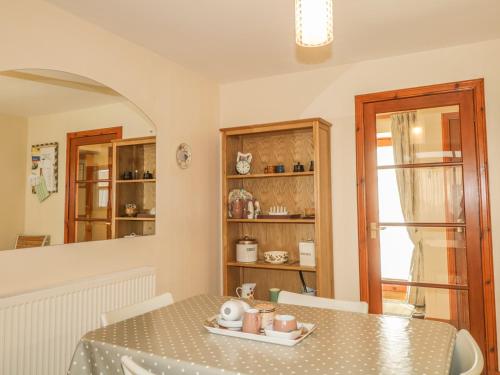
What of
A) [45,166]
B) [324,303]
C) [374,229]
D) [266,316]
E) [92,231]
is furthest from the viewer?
[374,229]

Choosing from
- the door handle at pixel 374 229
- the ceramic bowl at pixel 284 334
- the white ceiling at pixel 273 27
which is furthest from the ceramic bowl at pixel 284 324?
the door handle at pixel 374 229

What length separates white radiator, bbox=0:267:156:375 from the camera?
73.0 inches

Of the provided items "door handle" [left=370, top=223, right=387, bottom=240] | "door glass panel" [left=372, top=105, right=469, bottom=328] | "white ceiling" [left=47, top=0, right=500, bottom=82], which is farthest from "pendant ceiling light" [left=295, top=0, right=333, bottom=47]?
"door handle" [left=370, top=223, right=387, bottom=240]

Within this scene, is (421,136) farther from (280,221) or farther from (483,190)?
(280,221)

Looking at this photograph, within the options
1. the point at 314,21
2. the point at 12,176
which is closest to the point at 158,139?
the point at 12,176

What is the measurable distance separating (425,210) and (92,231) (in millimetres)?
2388

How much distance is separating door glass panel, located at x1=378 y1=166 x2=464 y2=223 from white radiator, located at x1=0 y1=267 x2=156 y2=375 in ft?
6.65

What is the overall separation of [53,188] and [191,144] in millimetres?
1311

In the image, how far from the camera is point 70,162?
7.60ft

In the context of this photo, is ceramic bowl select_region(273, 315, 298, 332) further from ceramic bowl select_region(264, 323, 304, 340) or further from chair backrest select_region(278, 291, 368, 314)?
chair backrest select_region(278, 291, 368, 314)

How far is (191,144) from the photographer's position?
3297 mm

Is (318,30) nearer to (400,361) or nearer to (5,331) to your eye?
(400,361)

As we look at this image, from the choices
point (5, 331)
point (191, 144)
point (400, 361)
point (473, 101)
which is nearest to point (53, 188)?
point (5, 331)

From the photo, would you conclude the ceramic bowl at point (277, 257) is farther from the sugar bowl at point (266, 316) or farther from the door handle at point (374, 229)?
the sugar bowl at point (266, 316)
